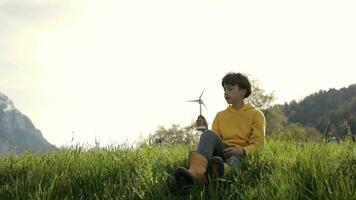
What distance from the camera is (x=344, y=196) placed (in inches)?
169

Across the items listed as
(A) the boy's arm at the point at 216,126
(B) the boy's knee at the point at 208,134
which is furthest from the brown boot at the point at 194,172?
(A) the boy's arm at the point at 216,126

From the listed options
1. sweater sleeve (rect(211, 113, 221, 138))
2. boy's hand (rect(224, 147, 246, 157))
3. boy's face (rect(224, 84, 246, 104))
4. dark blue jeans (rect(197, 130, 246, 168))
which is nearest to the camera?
dark blue jeans (rect(197, 130, 246, 168))

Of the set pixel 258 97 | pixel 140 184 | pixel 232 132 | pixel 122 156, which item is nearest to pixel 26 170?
pixel 122 156

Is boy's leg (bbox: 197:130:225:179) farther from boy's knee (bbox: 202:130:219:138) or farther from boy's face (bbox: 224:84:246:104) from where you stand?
boy's face (bbox: 224:84:246:104)

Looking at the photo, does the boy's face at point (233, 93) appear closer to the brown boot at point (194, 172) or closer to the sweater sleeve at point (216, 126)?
the sweater sleeve at point (216, 126)

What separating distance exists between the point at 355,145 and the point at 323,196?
2747 millimetres

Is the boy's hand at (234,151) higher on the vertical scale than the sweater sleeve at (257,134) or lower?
lower

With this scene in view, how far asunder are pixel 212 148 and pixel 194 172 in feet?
2.43

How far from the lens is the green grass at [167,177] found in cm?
481

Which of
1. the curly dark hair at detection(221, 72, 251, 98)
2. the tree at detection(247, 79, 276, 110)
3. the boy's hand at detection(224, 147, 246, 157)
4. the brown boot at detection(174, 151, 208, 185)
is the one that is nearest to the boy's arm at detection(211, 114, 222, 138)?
the curly dark hair at detection(221, 72, 251, 98)

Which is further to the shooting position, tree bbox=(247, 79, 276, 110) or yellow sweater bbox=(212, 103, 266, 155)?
tree bbox=(247, 79, 276, 110)

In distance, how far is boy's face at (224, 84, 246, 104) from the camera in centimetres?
746

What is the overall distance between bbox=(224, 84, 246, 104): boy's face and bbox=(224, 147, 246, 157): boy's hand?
0.89 meters

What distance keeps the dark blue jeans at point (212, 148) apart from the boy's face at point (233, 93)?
877 mm
